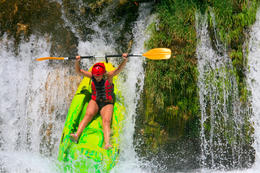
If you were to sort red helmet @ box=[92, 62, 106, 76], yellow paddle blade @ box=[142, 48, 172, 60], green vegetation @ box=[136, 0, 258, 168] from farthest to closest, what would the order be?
green vegetation @ box=[136, 0, 258, 168]
yellow paddle blade @ box=[142, 48, 172, 60]
red helmet @ box=[92, 62, 106, 76]

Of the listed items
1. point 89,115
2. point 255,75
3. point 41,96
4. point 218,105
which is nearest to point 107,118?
point 89,115

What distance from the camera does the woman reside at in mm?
3709

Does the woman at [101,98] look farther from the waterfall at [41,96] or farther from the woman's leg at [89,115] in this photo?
the waterfall at [41,96]

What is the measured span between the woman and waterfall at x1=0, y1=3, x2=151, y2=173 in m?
0.43

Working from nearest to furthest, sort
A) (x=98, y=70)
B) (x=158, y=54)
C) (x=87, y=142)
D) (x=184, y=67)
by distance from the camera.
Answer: (x=98, y=70)
(x=87, y=142)
(x=158, y=54)
(x=184, y=67)

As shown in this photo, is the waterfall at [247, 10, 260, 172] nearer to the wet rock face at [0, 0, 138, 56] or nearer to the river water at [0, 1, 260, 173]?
the river water at [0, 1, 260, 173]

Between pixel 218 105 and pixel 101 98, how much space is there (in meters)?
2.15

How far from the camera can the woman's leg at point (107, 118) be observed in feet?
12.2

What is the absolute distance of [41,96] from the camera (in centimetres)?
463

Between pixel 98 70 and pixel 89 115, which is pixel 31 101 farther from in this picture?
pixel 98 70

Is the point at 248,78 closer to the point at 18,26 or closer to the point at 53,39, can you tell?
the point at 53,39

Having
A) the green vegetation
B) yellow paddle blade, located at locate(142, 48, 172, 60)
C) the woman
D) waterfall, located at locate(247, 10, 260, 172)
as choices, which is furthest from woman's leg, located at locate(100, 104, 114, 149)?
waterfall, located at locate(247, 10, 260, 172)

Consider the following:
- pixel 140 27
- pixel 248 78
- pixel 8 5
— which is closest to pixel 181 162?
pixel 248 78

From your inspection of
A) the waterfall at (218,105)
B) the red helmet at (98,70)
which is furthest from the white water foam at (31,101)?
the waterfall at (218,105)
